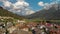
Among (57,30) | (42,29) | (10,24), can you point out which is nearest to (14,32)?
(10,24)

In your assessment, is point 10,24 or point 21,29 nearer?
point 21,29

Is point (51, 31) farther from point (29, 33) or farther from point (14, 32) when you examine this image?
point (14, 32)

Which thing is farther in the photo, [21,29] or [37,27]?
[37,27]

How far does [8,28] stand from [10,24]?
61cm

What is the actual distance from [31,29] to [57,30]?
1931 mm

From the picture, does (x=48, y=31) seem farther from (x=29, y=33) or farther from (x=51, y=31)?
(x=29, y=33)

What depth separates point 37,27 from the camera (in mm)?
11742

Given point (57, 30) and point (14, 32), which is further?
point (57, 30)

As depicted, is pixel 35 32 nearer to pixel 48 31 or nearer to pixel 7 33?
pixel 48 31

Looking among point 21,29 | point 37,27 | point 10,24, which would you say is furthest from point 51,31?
point 10,24

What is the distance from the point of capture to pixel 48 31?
1134 centimetres

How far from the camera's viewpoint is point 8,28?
1130 centimetres

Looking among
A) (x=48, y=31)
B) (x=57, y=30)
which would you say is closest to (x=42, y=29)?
(x=48, y=31)

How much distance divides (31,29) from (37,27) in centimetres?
56
